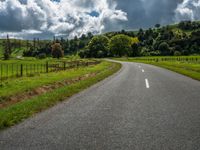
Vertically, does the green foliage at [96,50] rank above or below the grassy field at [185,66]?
above

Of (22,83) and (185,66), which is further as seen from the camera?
→ (185,66)

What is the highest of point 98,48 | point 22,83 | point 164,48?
point 164,48

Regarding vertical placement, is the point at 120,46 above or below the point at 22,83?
above

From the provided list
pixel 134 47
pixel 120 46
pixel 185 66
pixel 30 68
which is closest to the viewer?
pixel 185 66

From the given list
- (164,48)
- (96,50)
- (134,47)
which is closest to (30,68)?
(96,50)

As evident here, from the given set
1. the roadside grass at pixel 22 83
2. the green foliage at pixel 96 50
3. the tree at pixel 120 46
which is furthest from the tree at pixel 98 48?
the roadside grass at pixel 22 83

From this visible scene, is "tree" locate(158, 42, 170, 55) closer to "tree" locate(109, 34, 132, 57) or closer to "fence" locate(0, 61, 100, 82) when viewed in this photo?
"tree" locate(109, 34, 132, 57)

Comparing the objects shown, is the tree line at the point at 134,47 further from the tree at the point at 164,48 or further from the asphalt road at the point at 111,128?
the asphalt road at the point at 111,128

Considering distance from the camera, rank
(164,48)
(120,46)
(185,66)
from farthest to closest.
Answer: (164,48)
(120,46)
(185,66)

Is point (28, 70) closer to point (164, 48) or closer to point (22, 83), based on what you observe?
point (22, 83)

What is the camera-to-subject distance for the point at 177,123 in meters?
7.53

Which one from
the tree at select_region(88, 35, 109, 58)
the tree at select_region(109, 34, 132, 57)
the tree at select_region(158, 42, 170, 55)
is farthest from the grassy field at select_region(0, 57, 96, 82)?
the tree at select_region(158, 42, 170, 55)

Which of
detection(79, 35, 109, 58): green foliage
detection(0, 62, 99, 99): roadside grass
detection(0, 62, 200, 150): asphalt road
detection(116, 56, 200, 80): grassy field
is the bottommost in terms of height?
detection(0, 62, 200, 150): asphalt road

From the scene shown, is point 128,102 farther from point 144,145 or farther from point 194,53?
point 194,53
